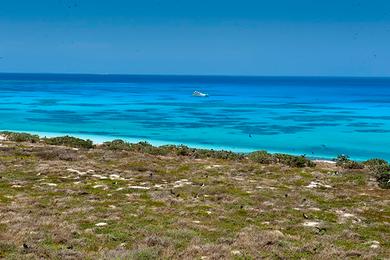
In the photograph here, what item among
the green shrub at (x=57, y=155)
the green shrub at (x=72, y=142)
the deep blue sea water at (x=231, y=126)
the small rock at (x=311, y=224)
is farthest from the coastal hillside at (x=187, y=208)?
the deep blue sea water at (x=231, y=126)

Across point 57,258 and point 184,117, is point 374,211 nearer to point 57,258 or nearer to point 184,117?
point 57,258

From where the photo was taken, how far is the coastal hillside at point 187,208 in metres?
14.9

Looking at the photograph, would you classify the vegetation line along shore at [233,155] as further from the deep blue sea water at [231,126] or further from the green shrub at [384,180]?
the deep blue sea water at [231,126]

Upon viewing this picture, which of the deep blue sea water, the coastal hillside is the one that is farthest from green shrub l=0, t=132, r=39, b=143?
the deep blue sea water

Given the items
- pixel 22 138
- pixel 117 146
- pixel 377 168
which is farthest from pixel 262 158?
pixel 22 138

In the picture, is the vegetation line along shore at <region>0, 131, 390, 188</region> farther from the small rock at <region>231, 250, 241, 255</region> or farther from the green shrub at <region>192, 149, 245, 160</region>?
the small rock at <region>231, 250, 241, 255</region>

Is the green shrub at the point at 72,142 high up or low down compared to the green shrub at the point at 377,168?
down

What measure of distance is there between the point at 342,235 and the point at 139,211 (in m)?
7.20

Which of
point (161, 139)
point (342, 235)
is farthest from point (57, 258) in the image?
point (161, 139)

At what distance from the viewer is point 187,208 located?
19969 millimetres

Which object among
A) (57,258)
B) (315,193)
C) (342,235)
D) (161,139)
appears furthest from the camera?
(161,139)

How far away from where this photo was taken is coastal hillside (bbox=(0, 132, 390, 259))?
585 inches

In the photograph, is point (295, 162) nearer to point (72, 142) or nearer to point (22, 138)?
point (72, 142)

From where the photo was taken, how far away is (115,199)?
2116cm
